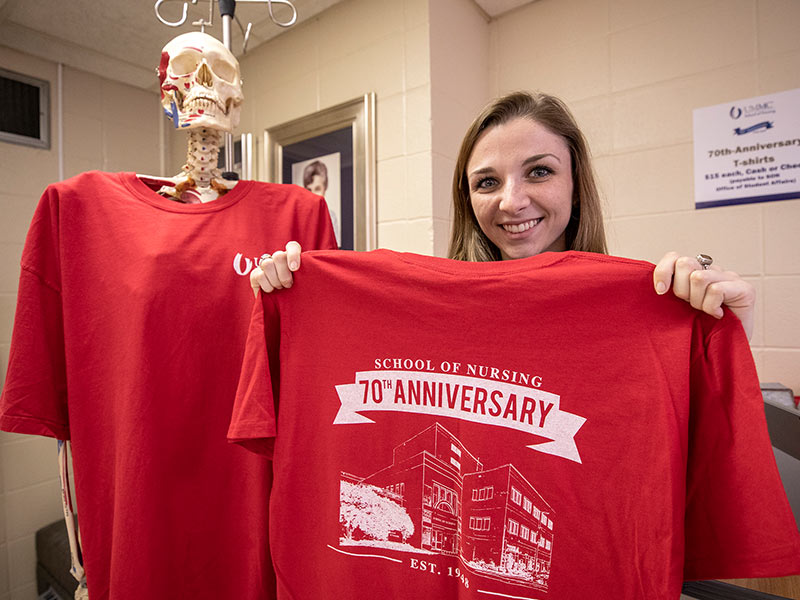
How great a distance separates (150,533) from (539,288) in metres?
0.85

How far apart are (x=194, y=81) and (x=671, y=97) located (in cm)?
159

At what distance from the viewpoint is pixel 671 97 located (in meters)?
1.56

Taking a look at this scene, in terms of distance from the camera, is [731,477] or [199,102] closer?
[731,477]

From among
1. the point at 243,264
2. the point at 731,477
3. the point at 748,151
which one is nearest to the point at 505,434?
the point at 731,477

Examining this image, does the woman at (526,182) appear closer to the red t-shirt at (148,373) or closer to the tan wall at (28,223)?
the red t-shirt at (148,373)

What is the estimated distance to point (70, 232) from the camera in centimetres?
88

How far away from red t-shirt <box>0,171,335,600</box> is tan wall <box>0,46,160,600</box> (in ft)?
4.52

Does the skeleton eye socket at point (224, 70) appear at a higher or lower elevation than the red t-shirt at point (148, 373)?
higher

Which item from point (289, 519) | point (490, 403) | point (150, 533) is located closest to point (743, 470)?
point (490, 403)

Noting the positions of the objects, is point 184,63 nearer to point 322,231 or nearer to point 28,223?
point 322,231

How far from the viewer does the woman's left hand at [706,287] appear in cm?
54

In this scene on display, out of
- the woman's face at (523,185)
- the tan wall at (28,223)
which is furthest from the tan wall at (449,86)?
the tan wall at (28,223)

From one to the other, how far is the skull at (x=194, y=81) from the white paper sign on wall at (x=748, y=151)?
61.2 inches

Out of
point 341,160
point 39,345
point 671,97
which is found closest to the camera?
point 39,345
